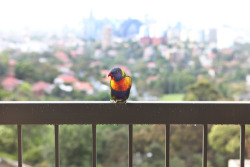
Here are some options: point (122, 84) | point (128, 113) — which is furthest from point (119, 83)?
point (128, 113)

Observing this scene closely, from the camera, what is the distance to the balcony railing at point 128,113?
3.13 feet

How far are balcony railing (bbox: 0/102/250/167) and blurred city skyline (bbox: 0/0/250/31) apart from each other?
5340mm

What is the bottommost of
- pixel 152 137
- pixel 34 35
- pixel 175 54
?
pixel 152 137

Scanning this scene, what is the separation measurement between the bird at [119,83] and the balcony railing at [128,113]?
0.56 feet

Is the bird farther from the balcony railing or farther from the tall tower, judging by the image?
the tall tower

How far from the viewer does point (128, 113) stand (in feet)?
3.14

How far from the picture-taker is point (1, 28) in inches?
245

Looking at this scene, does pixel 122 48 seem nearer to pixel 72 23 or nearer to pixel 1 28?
pixel 72 23

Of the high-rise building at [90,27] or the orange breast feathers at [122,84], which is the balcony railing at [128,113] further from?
the high-rise building at [90,27]

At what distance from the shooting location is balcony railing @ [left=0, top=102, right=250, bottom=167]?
95 centimetres

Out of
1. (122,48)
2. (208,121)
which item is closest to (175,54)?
(122,48)

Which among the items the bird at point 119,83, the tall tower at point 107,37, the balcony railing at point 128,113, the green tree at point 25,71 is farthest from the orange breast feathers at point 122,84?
the green tree at point 25,71

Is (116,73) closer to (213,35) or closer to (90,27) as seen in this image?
(90,27)

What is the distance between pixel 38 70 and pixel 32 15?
1.15 meters
